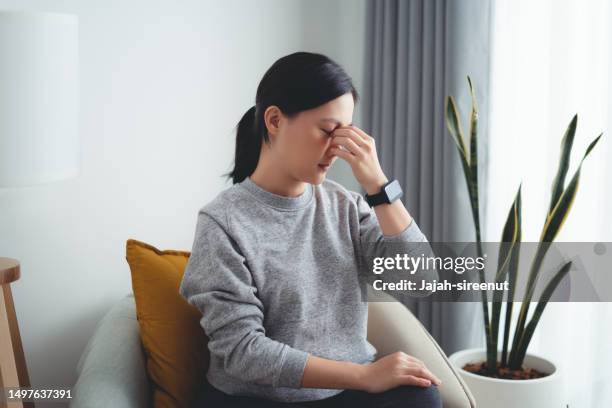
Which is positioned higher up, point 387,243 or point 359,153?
point 359,153

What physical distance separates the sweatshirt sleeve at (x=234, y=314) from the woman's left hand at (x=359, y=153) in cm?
28

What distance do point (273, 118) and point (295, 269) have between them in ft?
1.01

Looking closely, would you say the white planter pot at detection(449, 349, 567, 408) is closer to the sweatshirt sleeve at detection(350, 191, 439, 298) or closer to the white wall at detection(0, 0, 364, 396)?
the sweatshirt sleeve at detection(350, 191, 439, 298)

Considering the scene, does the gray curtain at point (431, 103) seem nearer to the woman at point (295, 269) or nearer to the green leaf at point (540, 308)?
the green leaf at point (540, 308)

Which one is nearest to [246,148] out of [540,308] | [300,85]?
[300,85]

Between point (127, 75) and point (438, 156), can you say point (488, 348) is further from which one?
point (127, 75)

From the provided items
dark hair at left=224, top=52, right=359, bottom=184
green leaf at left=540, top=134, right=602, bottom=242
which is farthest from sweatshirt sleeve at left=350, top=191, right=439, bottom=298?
green leaf at left=540, top=134, right=602, bottom=242

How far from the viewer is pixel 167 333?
152 cm

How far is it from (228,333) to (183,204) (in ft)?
3.15

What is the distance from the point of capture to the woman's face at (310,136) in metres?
1.36

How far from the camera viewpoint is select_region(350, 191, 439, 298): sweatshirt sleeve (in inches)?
56.2

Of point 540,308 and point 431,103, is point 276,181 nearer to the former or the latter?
point 540,308

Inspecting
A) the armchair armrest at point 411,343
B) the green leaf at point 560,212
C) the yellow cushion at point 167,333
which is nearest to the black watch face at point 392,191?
the armchair armrest at point 411,343

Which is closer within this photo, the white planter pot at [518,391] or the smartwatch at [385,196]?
the smartwatch at [385,196]
